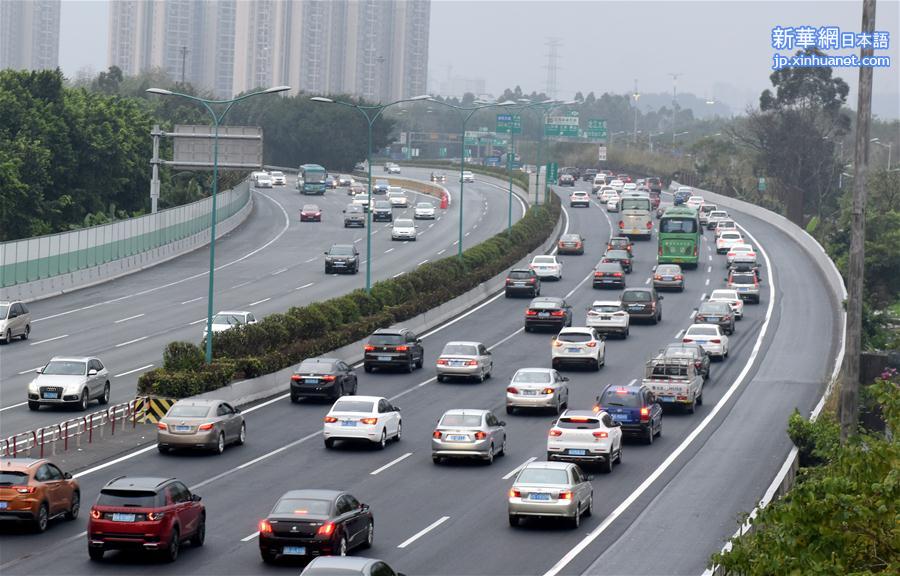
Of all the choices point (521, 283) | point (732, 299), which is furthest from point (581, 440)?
point (521, 283)

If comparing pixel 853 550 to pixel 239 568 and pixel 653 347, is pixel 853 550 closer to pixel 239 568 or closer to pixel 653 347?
pixel 239 568

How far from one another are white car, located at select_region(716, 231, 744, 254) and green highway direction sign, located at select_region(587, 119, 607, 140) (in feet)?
273

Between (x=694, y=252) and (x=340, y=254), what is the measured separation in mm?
21805

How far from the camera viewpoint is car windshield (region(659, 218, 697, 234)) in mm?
84375

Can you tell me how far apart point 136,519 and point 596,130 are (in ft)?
519

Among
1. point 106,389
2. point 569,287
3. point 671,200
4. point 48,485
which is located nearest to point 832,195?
point 671,200

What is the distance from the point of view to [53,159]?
3652 inches

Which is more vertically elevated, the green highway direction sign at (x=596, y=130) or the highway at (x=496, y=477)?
the green highway direction sign at (x=596, y=130)

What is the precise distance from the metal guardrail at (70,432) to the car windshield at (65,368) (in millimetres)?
1806

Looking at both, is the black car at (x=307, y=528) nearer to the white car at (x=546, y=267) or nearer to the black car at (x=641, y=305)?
the black car at (x=641, y=305)

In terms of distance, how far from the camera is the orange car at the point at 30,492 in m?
26.6

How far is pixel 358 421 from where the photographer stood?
123 feet

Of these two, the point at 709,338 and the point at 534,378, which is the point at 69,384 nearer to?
the point at 534,378

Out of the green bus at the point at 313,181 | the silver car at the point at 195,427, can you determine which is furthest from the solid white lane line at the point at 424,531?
the green bus at the point at 313,181
